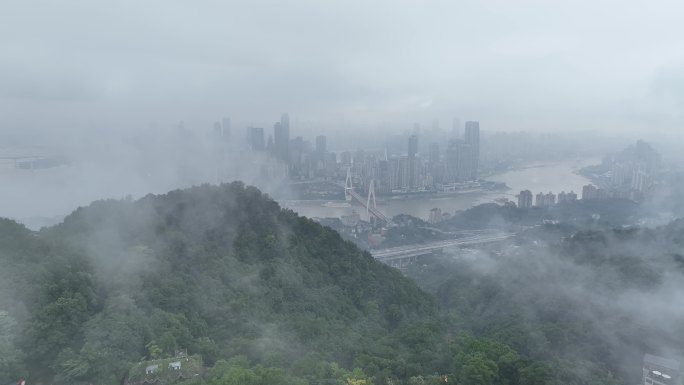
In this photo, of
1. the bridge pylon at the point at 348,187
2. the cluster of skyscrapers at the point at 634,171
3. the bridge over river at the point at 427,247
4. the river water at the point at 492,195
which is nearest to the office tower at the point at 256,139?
the river water at the point at 492,195

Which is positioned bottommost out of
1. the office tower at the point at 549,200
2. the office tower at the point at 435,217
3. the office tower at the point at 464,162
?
the office tower at the point at 435,217

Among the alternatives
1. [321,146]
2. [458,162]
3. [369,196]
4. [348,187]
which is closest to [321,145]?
[321,146]

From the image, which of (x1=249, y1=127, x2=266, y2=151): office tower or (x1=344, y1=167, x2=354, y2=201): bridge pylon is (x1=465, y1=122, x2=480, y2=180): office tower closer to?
(x1=344, y1=167, x2=354, y2=201): bridge pylon

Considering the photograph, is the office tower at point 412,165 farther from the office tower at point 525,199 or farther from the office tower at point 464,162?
the office tower at point 525,199

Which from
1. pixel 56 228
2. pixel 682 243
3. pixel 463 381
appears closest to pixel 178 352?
pixel 463 381

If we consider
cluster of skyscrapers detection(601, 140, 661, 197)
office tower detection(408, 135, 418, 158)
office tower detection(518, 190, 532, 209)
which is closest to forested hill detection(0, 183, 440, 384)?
office tower detection(408, 135, 418, 158)

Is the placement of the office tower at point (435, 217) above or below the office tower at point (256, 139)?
below
